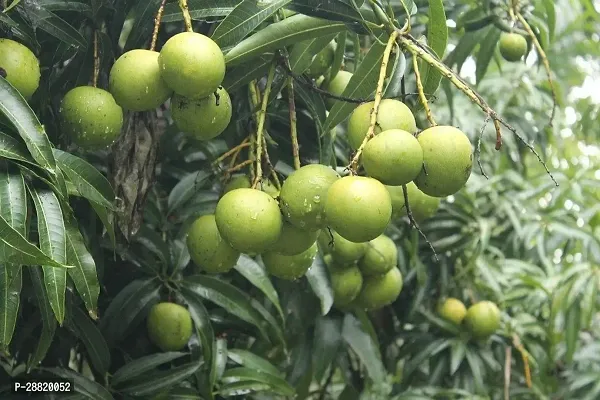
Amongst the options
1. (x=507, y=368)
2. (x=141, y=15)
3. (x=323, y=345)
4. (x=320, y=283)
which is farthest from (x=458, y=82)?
(x=507, y=368)

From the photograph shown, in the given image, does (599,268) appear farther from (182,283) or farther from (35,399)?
(35,399)

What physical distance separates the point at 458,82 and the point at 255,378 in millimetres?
764

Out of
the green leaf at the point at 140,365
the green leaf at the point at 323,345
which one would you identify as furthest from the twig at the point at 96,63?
the green leaf at the point at 323,345

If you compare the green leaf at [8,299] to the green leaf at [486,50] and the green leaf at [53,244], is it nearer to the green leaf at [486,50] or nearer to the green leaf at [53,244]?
the green leaf at [53,244]

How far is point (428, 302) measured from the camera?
2092mm

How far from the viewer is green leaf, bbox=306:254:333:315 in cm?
135

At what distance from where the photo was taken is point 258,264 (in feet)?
4.68

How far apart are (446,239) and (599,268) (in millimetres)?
407

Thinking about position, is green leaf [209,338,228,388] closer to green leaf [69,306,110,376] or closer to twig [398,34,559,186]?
green leaf [69,306,110,376]

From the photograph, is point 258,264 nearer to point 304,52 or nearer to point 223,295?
point 223,295

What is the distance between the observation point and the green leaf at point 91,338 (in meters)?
1.22

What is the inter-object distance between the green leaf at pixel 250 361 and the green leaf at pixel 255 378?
0.02 m

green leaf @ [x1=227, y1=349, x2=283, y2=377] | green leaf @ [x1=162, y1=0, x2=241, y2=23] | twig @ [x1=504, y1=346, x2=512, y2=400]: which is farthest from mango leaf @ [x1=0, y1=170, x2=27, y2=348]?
twig @ [x1=504, y1=346, x2=512, y2=400]

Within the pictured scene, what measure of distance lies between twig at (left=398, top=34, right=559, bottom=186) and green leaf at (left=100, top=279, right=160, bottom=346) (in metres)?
0.70
